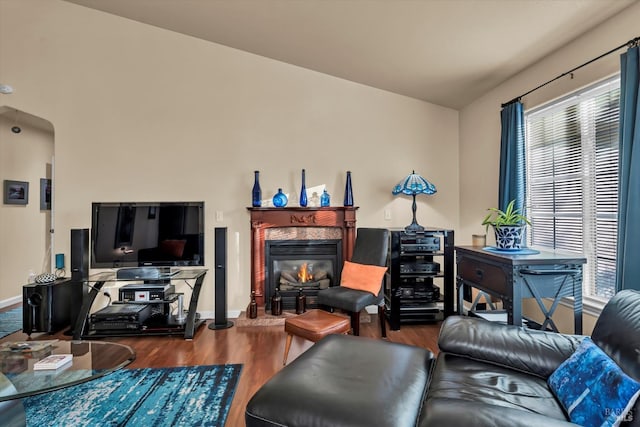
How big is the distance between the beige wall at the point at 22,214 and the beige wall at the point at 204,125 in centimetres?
136

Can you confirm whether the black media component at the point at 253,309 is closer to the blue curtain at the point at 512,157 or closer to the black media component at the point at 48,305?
the black media component at the point at 48,305

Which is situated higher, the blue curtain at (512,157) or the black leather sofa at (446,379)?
the blue curtain at (512,157)

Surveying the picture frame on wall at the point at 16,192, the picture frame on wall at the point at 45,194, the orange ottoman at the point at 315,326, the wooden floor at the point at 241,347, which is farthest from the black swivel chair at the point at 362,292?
the picture frame on wall at the point at 45,194

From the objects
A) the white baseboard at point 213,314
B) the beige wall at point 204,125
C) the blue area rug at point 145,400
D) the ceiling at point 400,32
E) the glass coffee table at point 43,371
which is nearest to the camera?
the glass coffee table at point 43,371

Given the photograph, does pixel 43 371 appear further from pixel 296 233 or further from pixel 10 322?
pixel 10 322

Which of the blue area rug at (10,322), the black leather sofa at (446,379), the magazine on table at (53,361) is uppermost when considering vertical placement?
the black leather sofa at (446,379)

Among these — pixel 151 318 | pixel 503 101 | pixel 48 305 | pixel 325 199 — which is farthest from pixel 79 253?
pixel 503 101

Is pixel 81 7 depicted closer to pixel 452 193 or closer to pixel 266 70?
pixel 266 70

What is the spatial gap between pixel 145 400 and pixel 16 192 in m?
4.48

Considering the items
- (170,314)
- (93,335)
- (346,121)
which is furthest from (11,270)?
(346,121)

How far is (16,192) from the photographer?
4895mm

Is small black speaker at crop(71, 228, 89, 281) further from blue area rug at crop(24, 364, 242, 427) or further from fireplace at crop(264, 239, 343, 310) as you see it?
fireplace at crop(264, 239, 343, 310)

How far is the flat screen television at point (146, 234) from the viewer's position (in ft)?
12.2

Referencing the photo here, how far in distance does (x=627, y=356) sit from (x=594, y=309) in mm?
1278
